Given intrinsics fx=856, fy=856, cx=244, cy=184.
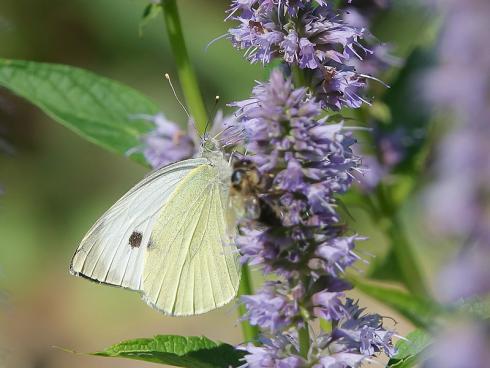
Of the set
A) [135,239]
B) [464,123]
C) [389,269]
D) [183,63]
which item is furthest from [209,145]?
[464,123]

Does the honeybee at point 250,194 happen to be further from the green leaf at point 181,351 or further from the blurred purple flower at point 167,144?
the blurred purple flower at point 167,144

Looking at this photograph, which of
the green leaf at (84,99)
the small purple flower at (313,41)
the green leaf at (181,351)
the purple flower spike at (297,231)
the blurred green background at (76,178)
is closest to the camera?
the purple flower spike at (297,231)

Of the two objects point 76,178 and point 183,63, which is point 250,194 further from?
point 76,178

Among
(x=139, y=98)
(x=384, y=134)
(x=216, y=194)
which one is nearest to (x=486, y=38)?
(x=216, y=194)

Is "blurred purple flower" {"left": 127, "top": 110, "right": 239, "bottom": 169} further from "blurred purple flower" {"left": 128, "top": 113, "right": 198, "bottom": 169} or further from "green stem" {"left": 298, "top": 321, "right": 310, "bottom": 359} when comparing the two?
"green stem" {"left": 298, "top": 321, "right": 310, "bottom": 359}

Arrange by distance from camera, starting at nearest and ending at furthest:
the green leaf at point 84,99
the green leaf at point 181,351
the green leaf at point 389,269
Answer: the green leaf at point 181,351, the green leaf at point 84,99, the green leaf at point 389,269

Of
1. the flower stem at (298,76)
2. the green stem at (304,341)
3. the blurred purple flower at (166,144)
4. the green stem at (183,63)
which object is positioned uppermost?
the green stem at (183,63)

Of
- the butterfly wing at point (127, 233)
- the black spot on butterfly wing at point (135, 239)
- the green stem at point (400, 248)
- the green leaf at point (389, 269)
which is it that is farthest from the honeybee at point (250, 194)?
the green leaf at point (389, 269)

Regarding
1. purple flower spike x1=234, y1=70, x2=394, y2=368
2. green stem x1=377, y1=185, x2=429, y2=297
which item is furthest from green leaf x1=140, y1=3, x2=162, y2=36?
green stem x1=377, y1=185, x2=429, y2=297
